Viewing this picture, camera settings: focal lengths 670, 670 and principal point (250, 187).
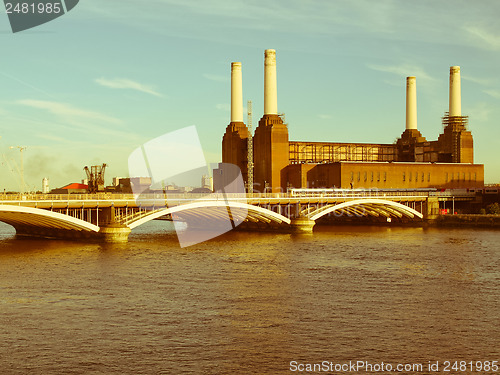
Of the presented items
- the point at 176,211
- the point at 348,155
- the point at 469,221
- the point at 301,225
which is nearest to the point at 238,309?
the point at 176,211

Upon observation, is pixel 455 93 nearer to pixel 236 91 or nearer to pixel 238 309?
pixel 236 91

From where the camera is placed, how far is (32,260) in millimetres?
52812

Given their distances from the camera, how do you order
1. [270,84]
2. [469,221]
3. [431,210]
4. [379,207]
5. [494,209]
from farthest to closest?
[270,84]
[431,210]
[494,209]
[469,221]
[379,207]

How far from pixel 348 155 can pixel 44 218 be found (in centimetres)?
8206

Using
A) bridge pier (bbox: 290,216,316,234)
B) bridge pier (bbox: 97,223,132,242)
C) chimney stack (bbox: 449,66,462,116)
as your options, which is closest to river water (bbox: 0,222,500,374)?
bridge pier (bbox: 97,223,132,242)

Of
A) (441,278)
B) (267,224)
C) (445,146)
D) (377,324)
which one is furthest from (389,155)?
(377,324)

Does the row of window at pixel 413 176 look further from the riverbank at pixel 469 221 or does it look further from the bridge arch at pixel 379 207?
the riverbank at pixel 469 221

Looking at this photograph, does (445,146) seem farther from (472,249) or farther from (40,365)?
(40,365)

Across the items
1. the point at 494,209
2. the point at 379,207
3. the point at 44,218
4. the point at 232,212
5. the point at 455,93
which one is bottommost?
the point at 44,218

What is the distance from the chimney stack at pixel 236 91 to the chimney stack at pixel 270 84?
21.7ft

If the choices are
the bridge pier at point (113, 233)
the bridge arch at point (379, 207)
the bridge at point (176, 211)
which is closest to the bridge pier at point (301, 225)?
the bridge at point (176, 211)

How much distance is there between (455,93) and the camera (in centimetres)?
12650

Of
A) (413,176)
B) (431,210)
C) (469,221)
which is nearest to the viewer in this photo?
(469,221)

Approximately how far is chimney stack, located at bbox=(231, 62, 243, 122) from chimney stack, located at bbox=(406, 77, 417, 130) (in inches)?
1336
